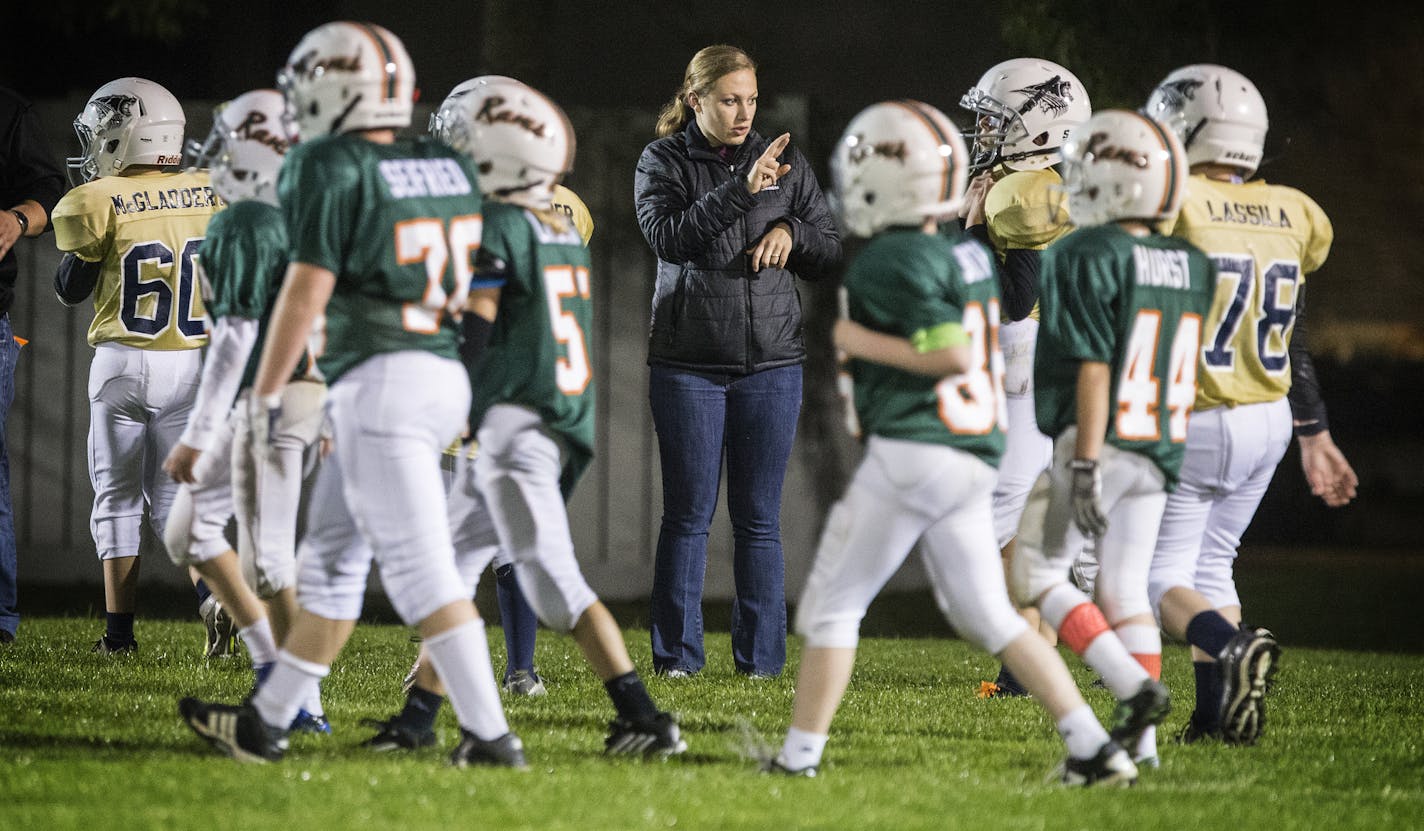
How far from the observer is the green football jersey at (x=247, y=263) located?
4719 mm

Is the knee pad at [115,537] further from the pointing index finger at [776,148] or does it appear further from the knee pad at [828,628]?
the knee pad at [828,628]

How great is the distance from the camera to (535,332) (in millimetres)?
4477

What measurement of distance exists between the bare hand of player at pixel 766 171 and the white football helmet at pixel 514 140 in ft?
5.19

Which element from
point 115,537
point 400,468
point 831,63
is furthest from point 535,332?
point 831,63

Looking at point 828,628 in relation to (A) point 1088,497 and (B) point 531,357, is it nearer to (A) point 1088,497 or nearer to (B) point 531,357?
(A) point 1088,497

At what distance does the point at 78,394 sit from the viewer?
9.91m

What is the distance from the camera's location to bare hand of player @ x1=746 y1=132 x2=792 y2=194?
6.11 m

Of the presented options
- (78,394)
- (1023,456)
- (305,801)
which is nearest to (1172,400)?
(1023,456)

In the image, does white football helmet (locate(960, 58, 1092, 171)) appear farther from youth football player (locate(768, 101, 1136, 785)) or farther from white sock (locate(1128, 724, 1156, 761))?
white sock (locate(1128, 724, 1156, 761))

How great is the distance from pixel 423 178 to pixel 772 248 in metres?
2.50

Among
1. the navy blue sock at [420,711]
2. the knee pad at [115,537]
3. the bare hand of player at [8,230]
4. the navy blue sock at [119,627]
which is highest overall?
the bare hand of player at [8,230]

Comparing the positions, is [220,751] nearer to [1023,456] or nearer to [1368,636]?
[1023,456]

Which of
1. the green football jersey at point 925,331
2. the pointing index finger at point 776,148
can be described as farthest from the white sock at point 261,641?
the pointing index finger at point 776,148

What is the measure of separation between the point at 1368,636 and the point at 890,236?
6603mm
